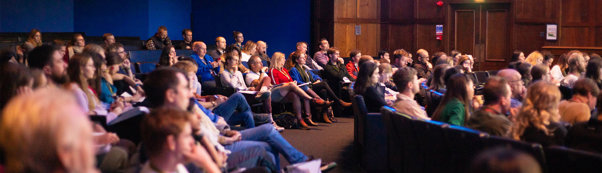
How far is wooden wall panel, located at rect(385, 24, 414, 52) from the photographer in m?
14.0

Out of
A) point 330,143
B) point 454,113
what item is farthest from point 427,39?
point 454,113

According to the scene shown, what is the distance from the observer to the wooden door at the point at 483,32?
13.4 meters

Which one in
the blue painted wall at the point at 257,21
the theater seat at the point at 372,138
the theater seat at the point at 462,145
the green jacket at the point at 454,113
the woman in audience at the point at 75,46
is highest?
the blue painted wall at the point at 257,21

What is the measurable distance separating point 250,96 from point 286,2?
6.82 meters

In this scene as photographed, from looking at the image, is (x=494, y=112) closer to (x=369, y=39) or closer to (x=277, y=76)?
(x=277, y=76)

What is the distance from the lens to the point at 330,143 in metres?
6.58

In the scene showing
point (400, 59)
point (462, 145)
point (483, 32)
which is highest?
point (483, 32)

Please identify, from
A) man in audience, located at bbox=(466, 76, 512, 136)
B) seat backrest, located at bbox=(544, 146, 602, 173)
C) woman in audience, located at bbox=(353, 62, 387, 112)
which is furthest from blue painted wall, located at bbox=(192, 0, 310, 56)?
seat backrest, located at bbox=(544, 146, 602, 173)

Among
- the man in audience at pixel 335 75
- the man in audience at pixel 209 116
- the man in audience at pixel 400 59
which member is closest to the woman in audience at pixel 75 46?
the man in audience at pixel 335 75

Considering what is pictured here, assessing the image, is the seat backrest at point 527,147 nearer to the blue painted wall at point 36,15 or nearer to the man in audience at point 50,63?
the man in audience at point 50,63

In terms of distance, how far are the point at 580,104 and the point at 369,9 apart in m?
9.94

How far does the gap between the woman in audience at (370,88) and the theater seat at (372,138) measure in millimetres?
361

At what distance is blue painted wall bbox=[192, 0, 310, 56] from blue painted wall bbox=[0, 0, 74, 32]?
284cm

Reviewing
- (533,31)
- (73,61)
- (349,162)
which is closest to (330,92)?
(349,162)
